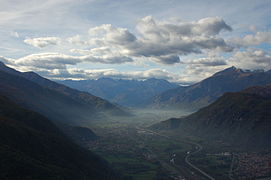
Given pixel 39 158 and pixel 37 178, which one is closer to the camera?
pixel 37 178

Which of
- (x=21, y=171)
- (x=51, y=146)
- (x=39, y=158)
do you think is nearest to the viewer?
(x=21, y=171)

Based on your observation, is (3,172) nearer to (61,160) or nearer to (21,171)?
(21,171)

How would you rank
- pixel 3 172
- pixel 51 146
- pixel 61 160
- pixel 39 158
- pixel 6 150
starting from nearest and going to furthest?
pixel 3 172, pixel 6 150, pixel 39 158, pixel 61 160, pixel 51 146

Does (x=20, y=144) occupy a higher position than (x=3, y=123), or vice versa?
(x=3, y=123)

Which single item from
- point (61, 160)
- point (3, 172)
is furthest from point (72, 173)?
point (3, 172)

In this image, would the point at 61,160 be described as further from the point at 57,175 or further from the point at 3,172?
the point at 3,172

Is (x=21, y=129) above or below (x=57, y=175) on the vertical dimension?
above

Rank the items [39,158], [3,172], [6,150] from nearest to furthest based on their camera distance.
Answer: [3,172], [6,150], [39,158]

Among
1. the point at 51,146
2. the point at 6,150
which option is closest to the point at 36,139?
the point at 51,146

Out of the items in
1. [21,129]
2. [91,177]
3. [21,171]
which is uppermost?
[21,129]
